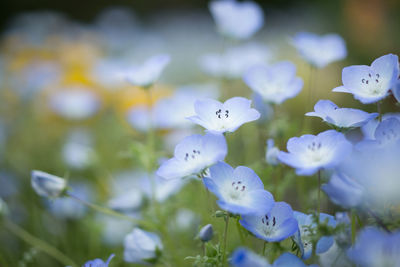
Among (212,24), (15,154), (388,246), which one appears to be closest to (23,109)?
(15,154)

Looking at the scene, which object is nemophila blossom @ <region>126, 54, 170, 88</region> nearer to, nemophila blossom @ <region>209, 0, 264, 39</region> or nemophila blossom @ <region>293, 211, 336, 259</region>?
nemophila blossom @ <region>209, 0, 264, 39</region>

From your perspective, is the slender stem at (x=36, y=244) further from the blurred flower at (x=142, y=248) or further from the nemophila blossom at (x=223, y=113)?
the nemophila blossom at (x=223, y=113)

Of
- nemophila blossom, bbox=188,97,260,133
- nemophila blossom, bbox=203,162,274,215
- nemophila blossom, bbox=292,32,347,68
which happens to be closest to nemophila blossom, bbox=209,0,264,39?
nemophila blossom, bbox=292,32,347,68

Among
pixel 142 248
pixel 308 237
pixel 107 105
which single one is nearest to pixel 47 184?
pixel 142 248

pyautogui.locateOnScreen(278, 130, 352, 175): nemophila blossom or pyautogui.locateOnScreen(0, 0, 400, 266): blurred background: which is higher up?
pyautogui.locateOnScreen(278, 130, 352, 175): nemophila blossom

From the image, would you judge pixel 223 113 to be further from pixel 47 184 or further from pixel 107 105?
pixel 107 105

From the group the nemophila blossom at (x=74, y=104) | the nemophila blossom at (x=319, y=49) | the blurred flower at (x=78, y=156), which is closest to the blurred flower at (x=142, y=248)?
the nemophila blossom at (x=319, y=49)

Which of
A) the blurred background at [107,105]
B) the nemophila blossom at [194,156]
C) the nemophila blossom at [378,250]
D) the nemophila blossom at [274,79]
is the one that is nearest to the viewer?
the nemophila blossom at [378,250]

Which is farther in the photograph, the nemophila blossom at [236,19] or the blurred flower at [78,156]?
the blurred flower at [78,156]
